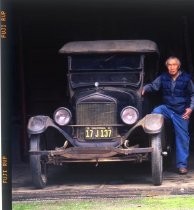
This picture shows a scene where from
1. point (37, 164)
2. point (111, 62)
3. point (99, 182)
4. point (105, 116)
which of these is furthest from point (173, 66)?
point (37, 164)

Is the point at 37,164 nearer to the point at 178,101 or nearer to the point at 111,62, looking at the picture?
the point at 111,62

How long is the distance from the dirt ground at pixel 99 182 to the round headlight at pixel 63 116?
29.4 inches

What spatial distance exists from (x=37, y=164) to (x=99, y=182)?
90 cm

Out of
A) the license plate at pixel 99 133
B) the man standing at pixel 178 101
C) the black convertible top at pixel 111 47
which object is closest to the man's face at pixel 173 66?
the man standing at pixel 178 101

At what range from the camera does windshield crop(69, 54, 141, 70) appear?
910 centimetres

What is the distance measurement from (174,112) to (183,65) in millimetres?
2823

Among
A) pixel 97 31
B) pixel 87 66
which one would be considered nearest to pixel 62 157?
pixel 87 66

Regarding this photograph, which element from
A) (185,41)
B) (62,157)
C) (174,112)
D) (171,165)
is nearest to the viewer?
(62,157)

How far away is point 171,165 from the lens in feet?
32.0

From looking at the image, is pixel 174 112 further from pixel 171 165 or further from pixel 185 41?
pixel 185 41

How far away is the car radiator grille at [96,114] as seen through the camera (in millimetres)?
8547

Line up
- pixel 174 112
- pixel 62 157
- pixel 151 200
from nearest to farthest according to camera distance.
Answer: pixel 151 200 → pixel 62 157 → pixel 174 112

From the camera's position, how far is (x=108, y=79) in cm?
906

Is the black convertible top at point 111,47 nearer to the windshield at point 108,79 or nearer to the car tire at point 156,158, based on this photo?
the windshield at point 108,79
